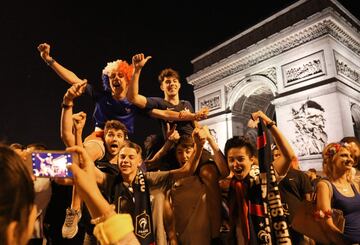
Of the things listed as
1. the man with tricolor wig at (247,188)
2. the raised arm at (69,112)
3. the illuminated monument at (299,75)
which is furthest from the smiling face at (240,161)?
the illuminated monument at (299,75)

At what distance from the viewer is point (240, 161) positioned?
2721 mm

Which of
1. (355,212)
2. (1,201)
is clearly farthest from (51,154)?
(355,212)

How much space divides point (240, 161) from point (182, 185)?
0.76m

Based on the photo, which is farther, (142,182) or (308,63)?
(308,63)

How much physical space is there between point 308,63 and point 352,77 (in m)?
2.48

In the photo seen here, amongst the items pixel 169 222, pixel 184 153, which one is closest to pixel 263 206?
pixel 169 222

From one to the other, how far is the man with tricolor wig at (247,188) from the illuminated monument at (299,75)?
11039 millimetres

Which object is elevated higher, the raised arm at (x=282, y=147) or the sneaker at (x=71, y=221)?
the raised arm at (x=282, y=147)

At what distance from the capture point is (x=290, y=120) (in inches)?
567

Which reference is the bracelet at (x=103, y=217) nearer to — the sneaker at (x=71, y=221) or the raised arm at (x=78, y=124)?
the sneaker at (x=71, y=221)

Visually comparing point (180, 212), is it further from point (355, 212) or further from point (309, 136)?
point (309, 136)

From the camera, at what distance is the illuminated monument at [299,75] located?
43.3 ft

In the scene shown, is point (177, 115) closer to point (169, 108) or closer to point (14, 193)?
point (169, 108)

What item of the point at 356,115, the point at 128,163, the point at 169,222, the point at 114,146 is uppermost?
the point at 356,115
